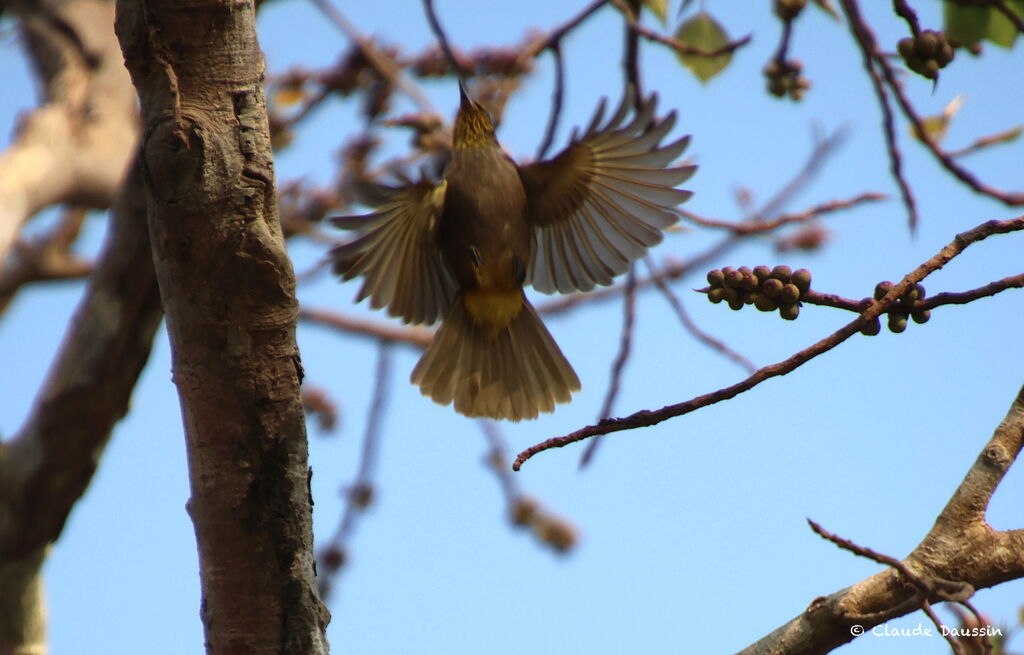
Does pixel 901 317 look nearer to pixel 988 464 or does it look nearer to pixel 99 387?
pixel 988 464

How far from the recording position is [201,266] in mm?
1648

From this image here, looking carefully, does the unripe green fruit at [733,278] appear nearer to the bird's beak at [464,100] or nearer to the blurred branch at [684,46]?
the blurred branch at [684,46]

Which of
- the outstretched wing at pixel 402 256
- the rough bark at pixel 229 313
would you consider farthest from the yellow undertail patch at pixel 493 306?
the rough bark at pixel 229 313

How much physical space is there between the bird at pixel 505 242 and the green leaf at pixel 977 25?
165 cm

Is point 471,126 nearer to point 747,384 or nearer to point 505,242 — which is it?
point 505,242

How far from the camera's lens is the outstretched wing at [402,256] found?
3.71m

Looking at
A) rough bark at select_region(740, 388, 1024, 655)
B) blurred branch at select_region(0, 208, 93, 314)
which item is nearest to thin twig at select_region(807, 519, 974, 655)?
rough bark at select_region(740, 388, 1024, 655)

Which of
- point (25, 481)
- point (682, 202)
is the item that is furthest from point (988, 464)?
point (25, 481)

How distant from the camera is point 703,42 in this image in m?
3.08

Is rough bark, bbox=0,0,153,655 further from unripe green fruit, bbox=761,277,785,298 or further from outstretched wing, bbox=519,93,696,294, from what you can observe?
unripe green fruit, bbox=761,277,785,298

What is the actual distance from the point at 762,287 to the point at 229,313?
2.58 feet

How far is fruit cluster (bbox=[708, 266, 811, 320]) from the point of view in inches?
62.4

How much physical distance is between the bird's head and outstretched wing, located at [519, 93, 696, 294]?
0.23 metres

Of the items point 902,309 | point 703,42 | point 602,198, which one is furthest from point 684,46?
point 902,309
